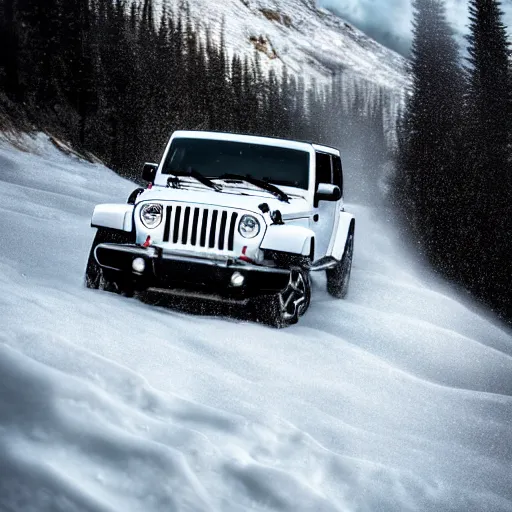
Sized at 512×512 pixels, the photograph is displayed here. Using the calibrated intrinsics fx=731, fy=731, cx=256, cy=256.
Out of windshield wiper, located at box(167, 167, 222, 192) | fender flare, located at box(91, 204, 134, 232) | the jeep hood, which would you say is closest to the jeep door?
the jeep hood

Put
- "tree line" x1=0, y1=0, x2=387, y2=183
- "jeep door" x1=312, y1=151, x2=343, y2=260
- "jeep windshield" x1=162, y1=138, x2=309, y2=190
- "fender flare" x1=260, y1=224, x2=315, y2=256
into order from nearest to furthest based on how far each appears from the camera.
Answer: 1. "fender flare" x1=260, y1=224, x2=315, y2=256
2. "jeep windshield" x1=162, y1=138, x2=309, y2=190
3. "jeep door" x1=312, y1=151, x2=343, y2=260
4. "tree line" x1=0, y1=0, x2=387, y2=183

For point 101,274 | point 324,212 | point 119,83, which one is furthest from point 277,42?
point 101,274

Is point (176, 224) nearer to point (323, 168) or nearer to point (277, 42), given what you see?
point (323, 168)

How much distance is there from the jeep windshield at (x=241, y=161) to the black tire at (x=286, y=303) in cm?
126

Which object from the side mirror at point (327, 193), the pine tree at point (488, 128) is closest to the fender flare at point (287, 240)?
the side mirror at point (327, 193)

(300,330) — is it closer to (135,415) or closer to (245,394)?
(245,394)

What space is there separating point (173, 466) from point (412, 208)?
137ft

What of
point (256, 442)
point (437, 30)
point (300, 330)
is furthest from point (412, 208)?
point (256, 442)

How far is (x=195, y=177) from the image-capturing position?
6348 millimetres

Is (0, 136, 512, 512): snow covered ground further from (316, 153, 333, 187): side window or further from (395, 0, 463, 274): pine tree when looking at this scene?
(395, 0, 463, 274): pine tree

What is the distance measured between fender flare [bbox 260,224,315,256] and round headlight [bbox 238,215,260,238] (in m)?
0.09

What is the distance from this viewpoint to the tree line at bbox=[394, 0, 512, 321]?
30.7 meters

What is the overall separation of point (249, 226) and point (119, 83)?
5145 cm

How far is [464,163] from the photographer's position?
43250 millimetres
